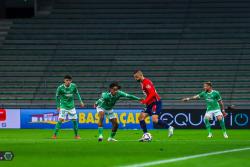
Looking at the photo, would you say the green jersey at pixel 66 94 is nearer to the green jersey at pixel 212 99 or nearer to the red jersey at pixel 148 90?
the red jersey at pixel 148 90

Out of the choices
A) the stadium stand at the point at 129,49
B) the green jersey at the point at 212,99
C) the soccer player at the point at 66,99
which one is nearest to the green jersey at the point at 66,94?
the soccer player at the point at 66,99

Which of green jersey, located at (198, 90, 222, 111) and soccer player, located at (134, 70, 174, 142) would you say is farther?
green jersey, located at (198, 90, 222, 111)

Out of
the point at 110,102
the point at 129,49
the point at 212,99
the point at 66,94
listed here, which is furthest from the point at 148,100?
the point at 129,49

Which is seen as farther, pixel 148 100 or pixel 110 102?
pixel 110 102

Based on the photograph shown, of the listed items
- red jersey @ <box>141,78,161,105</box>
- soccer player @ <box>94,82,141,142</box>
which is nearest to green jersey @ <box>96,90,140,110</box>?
soccer player @ <box>94,82,141,142</box>

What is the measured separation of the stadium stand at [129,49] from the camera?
4266 centimetres

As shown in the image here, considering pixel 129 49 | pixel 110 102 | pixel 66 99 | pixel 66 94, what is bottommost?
pixel 110 102

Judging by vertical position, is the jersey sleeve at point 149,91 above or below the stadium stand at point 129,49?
below

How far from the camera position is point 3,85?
43.5 meters

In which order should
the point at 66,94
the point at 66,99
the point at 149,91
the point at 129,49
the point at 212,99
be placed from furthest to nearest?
1. the point at 129,49
2. the point at 212,99
3. the point at 66,99
4. the point at 66,94
5. the point at 149,91

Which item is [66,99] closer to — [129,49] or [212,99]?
[212,99]

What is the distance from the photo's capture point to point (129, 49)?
4628 cm

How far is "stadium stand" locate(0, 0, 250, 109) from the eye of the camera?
42.7 metres

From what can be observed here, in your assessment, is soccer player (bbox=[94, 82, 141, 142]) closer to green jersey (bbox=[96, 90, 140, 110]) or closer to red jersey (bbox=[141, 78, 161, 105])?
green jersey (bbox=[96, 90, 140, 110])
